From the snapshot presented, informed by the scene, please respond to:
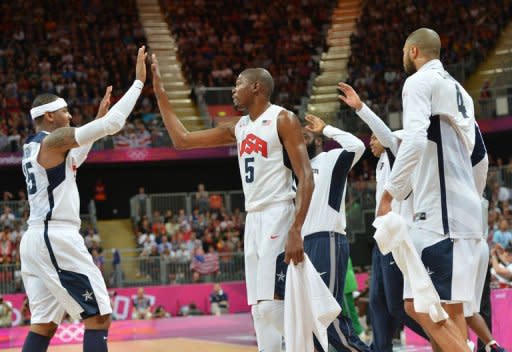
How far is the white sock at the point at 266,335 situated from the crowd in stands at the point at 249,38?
74.5ft

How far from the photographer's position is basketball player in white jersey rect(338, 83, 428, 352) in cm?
711

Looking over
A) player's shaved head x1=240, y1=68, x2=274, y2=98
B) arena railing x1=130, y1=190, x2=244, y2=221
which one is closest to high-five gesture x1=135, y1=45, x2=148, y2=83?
player's shaved head x1=240, y1=68, x2=274, y2=98

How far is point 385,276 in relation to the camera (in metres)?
7.22

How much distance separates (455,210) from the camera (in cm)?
587

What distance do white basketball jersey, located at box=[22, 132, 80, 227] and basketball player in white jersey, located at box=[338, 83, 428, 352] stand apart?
236cm

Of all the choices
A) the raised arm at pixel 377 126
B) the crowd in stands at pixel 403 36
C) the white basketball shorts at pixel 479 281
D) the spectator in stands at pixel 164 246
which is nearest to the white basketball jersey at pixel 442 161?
the white basketball shorts at pixel 479 281

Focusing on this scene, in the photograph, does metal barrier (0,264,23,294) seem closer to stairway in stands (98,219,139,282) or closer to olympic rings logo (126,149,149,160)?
stairway in stands (98,219,139,282)

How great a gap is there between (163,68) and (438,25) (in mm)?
9776

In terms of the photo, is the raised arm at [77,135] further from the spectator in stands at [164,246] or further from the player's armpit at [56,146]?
the spectator in stands at [164,246]

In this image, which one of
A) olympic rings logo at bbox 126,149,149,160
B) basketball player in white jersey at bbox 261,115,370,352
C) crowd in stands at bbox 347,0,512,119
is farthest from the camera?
crowd in stands at bbox 347,0,512,119

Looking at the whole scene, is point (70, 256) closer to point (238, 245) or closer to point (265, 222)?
point (265, 222)

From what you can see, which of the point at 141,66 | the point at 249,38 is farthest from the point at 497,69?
the point at 141,66

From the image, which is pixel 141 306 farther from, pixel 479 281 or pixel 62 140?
pixel 479 281

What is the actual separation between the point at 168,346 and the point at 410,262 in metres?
7.66
